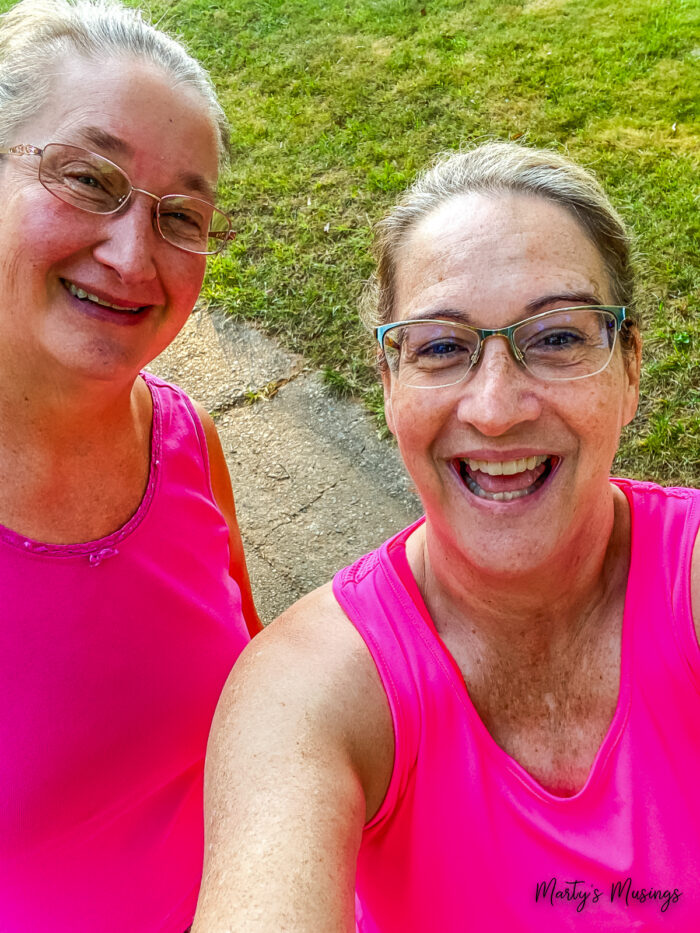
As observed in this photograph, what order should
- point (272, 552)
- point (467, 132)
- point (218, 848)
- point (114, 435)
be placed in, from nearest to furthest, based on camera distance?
1. point (218, 848)
2. point (114, 435)
3. point (272, 552)
4. point (467, 132)

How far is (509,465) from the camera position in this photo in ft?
5.31

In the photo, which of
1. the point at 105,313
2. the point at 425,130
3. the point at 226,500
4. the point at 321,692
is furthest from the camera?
the point at 425,130

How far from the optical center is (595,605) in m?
1.78

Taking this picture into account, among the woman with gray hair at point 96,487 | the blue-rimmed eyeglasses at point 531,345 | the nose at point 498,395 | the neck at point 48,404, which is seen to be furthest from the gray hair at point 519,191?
the neck at point 48,404

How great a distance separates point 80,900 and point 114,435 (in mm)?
1102

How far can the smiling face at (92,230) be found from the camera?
5.21 ft

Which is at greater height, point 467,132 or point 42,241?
point 467,132

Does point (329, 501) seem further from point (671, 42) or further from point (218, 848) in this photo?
point (671, 42)

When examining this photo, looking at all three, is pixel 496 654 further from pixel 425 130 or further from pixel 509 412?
pixel 425 130

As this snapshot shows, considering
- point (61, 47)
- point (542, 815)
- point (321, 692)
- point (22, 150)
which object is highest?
point (61, 47)

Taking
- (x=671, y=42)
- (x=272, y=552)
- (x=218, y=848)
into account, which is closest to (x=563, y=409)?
(x=218, y=848)

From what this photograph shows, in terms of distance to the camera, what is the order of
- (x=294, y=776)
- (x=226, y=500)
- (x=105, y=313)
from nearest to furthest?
(x=294, y=776) < (x=105, y=313) < (x=226, y=500)

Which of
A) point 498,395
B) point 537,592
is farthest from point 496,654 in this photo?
point 498,395

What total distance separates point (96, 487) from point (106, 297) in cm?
47
